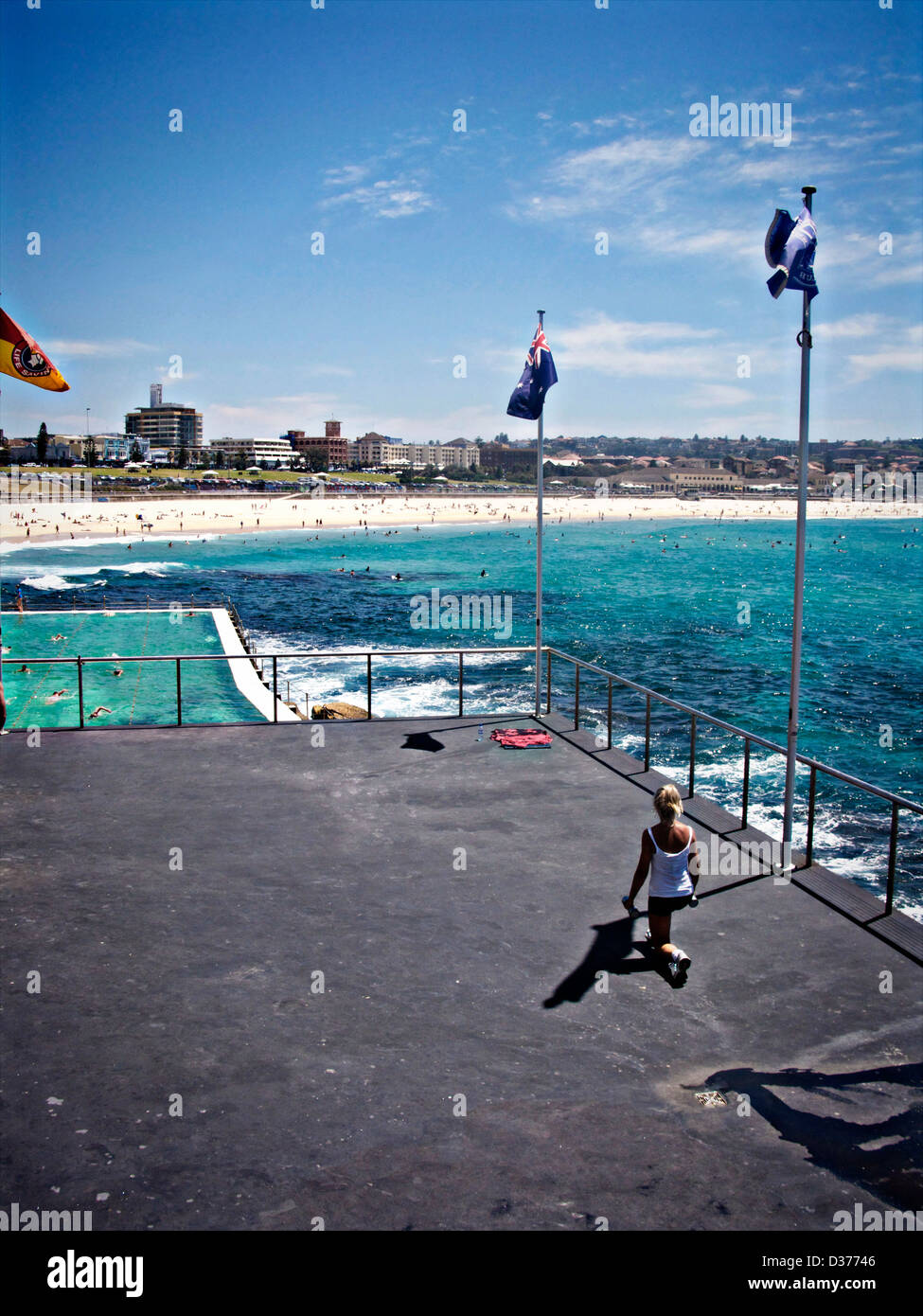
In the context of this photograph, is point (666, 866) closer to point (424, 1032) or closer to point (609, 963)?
point (609, 963)

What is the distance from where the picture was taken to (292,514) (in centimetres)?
13075

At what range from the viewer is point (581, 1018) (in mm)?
6422

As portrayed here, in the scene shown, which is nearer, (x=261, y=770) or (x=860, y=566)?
(x=261, y=770)

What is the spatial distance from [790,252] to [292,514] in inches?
4947

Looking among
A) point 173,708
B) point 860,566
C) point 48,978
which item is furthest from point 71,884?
point 860,566

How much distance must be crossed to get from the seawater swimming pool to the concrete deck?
Answer: 7457 millimetres

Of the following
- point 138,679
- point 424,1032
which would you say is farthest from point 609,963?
point 138,679

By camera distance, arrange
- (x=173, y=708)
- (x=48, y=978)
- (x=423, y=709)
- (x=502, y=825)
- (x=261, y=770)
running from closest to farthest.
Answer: (x=48, y=978), (x=502, y=825), (x=261, y=770), (x=173, y=708), (x=423, y=709)

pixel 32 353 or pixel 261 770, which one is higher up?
pixel 32 353

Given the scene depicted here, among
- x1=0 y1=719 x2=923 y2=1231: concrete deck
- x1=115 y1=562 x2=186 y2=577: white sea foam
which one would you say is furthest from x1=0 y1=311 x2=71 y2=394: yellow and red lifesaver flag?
x1=115 y1=562 x2=186 y2=577: white sea foam

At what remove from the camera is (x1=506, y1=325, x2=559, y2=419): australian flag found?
47.7ft

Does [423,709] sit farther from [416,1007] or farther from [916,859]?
[416,1007]

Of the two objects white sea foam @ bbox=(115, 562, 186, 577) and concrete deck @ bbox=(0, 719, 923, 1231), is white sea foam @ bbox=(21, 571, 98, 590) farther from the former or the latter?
concrete deck @ bbox=(0, 719, 923, 1231)
